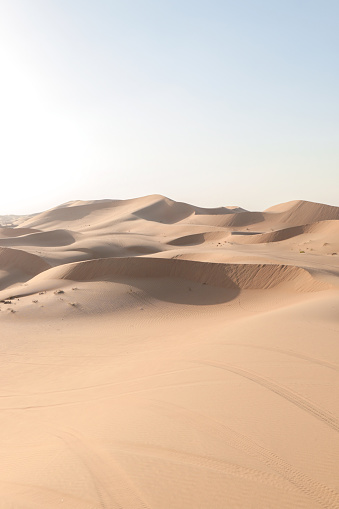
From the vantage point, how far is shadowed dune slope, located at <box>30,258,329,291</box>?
14031 mm

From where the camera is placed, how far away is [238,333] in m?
8.52

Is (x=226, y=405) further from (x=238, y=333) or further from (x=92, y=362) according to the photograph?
(x=92, y=362)

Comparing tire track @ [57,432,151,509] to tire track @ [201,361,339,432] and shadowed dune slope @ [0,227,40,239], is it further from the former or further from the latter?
shadowed dune slope @ [0,227,40,239]

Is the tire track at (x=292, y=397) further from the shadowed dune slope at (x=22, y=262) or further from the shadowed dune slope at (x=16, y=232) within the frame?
the shadowed dune slope at (x=16, y=232)

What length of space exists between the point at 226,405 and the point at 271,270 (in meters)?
9.93

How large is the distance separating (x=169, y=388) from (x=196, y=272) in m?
9.67

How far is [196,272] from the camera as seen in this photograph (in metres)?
15.5

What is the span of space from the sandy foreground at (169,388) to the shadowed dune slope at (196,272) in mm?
50

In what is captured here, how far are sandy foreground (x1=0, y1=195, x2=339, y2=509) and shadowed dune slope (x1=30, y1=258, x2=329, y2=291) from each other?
0.05 metres

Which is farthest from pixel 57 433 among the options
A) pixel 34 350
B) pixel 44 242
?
pixel 44 242

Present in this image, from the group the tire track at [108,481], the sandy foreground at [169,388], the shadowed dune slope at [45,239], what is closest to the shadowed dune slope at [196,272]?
the sandy foreground at [169,388]

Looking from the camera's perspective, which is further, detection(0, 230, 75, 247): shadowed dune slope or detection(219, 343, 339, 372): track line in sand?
detection(0, 230, 75, 247): shadowed dune slope

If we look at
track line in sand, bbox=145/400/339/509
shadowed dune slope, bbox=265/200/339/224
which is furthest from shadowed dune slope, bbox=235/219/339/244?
track line in sand, bbox=145/400/339/509

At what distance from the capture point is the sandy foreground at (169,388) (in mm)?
3492
